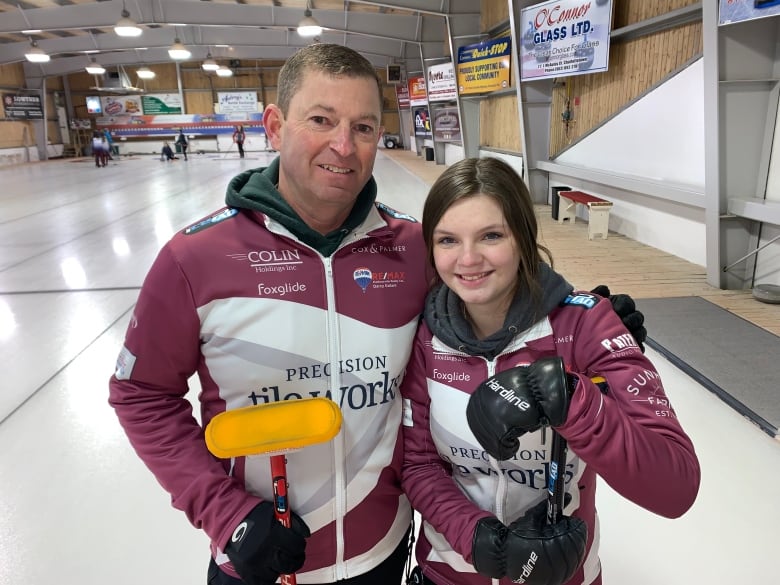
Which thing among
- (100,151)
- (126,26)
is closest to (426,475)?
(126,26)

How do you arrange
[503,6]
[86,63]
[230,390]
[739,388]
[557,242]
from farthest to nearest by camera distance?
[86,63] < [503,6] < [557,242] < [739,388] < [230,390]

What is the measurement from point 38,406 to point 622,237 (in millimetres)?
7239

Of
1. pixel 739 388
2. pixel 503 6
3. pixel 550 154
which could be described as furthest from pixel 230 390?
pixel 503 6

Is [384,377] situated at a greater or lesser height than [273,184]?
lesser

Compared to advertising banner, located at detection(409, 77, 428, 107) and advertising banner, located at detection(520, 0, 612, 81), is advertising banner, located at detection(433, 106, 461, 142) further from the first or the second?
advertising banner, located at detection(520, 0, 612, 81)

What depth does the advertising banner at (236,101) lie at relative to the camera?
3026cm

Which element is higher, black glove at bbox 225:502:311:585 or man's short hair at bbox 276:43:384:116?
man's short hair at bbox 276:43:384:116

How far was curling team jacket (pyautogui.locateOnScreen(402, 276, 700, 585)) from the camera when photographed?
43.1 inches

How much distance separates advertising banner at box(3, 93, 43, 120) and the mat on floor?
29.1 m

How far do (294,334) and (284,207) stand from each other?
1.01 feet

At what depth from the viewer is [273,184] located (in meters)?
1.37

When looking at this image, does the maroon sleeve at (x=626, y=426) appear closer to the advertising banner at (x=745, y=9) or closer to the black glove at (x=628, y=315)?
the black glove at (x=628, y=315)

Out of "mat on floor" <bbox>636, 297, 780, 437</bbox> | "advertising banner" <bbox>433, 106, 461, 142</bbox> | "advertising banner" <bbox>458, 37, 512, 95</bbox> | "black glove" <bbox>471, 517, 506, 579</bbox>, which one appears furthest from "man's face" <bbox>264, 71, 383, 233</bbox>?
"advertising banner" <bbox>433, 106, 461, 142</bbox>

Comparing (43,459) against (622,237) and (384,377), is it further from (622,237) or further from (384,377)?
(622,237)
